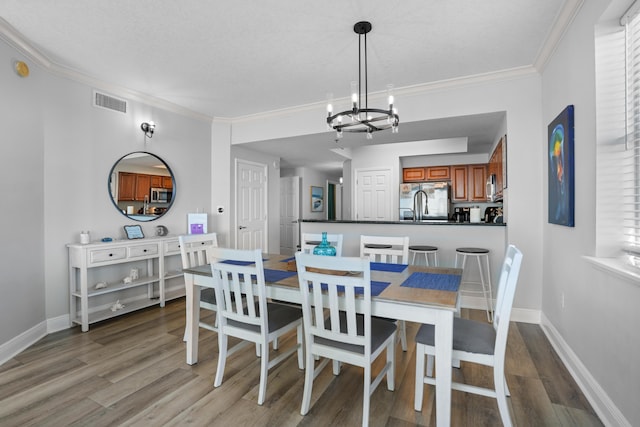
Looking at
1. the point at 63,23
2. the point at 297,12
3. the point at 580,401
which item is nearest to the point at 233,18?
the point at 297,12

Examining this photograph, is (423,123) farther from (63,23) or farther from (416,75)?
(63,23)

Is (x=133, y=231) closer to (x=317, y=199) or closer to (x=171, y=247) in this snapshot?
(x=171, y=247)

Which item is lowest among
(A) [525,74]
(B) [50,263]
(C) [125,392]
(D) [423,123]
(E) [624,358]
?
(C) [125,392]

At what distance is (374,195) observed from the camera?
6.78 m

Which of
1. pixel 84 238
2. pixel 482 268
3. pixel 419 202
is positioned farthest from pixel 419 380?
pixel 419 202

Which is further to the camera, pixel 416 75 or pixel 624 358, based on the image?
pixel 416 75

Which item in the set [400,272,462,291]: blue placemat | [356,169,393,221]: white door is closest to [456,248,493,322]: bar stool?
[400,272,462,291]: blue placemat

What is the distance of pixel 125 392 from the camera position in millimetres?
2125

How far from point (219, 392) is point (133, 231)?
2499mm

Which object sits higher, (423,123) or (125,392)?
(423,123)

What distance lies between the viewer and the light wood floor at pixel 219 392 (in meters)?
1.84

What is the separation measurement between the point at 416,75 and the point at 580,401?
306 cm

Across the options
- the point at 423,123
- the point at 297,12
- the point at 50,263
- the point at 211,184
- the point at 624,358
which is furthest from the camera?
the point at 211,184

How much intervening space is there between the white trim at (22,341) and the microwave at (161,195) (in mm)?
1707
